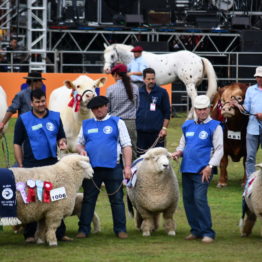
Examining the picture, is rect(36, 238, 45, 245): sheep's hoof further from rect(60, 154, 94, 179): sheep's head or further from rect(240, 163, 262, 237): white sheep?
rect(240, 163, 262, 237): white sheep

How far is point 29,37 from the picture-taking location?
97.7 ft

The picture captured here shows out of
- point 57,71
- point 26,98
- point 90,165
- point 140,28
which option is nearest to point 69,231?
point 90,165

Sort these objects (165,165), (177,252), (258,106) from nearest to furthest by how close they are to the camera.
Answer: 1. (177,252)
2. (165,165)
3. (258,106)

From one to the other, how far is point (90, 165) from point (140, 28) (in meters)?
19.4

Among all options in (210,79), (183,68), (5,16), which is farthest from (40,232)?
(5,16)

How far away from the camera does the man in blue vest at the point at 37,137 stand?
11320mm

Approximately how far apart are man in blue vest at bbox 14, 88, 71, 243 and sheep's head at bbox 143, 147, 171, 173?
3.53ft

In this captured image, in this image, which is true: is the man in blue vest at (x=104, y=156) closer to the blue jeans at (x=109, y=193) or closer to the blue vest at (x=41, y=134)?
the blue jeans at (x=109, y=193)

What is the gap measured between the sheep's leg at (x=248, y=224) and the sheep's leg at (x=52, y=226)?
2.26m

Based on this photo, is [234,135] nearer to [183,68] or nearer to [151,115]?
[151,115]

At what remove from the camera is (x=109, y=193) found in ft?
38.3

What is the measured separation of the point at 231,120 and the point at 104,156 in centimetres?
484

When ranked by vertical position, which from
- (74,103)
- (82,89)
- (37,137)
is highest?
(82,89)

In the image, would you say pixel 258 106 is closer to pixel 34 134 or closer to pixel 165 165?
pixel 165 165
